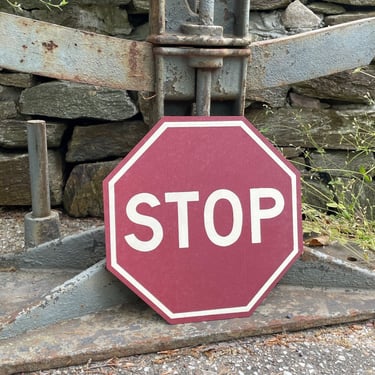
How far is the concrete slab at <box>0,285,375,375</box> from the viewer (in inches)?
44.1

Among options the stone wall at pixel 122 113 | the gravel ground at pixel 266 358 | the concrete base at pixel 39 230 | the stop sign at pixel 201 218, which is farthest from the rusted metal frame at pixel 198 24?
the stone wall at pixel 122 113

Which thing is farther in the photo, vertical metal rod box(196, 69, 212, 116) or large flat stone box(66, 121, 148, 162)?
large flat stone box(66, 121, 148, 162)

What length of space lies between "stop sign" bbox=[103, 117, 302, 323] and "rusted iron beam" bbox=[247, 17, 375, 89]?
A: 0.16 metres

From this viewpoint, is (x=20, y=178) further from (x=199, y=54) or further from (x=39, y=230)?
(x=199, y=54)

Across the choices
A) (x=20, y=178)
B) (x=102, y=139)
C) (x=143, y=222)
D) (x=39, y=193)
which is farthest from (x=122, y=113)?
(x=143, y=222)

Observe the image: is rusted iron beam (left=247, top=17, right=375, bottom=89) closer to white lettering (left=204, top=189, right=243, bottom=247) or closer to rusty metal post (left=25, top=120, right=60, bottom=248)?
white lettering (left=204, top=189, right=243, bottom=247)

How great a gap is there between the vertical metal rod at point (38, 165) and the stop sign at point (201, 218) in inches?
13.2

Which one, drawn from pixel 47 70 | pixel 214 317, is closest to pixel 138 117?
pixel 47 70

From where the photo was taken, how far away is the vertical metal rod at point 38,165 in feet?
4.60

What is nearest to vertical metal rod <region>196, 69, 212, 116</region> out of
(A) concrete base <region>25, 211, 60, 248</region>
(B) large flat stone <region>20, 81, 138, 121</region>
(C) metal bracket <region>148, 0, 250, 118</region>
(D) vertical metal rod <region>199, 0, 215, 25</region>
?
(C) metal bracket <region>148, 0, 250, 118</region>

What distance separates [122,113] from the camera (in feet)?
7.00

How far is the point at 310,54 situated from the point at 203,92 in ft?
1.06

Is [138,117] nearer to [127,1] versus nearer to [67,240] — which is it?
[127,1]

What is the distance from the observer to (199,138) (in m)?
1.25
